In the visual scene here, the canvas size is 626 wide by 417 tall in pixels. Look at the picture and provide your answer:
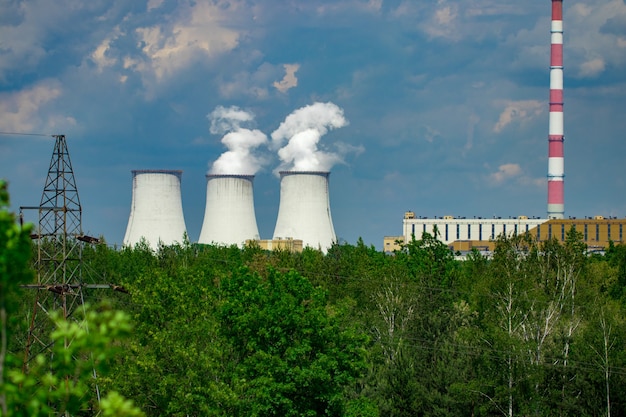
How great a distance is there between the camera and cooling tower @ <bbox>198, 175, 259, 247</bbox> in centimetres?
6181

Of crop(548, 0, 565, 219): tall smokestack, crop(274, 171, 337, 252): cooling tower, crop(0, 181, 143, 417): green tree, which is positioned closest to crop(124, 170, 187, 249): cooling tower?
crop(274, 171, 337, 252): cooling tower

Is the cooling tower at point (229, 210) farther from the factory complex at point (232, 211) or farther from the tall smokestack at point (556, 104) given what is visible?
the tall smokestack at point (556, 104)

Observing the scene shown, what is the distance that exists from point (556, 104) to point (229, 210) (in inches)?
1374

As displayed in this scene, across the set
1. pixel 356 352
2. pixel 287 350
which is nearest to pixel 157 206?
pixel 356 352

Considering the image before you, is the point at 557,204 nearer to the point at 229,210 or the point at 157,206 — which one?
the point at 229,210

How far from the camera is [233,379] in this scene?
18547 mm

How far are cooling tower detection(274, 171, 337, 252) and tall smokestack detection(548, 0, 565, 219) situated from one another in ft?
102

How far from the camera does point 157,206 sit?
59.8 metres

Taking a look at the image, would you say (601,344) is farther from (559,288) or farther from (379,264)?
(379,264)

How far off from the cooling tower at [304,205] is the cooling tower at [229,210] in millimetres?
2123

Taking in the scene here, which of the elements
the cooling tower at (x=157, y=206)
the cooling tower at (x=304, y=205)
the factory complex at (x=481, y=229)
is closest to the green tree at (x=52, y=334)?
the cooling tower at (x=157, y=206)

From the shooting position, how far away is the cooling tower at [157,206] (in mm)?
59688

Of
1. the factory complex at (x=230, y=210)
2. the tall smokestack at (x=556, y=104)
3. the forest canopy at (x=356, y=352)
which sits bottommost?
the forest canopy at (x=356, y=352)

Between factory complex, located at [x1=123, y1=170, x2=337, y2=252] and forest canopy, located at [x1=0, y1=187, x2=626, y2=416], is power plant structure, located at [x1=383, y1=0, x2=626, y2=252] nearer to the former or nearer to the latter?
factory complex, located at [x1=123, y1=170, x2=337, y2=252]
